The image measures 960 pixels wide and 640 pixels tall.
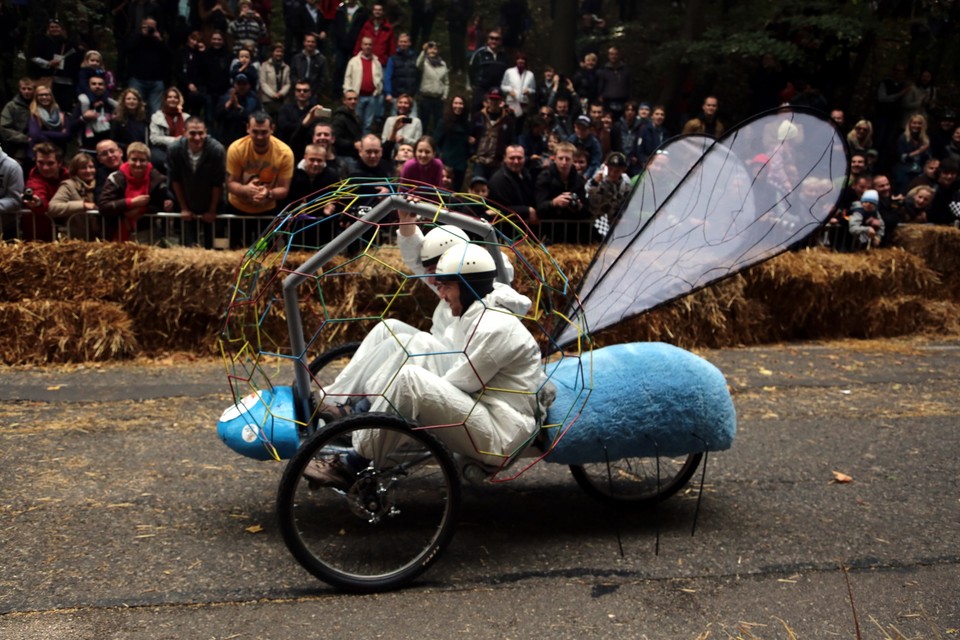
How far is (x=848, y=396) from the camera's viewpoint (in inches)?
307

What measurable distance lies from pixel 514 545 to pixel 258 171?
529cm

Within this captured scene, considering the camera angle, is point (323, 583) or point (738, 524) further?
point (738, 524)

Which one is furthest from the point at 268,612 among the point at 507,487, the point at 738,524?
the point at 738,524

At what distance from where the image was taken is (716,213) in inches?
199

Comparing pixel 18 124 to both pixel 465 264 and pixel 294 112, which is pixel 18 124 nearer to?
pixel 294 112

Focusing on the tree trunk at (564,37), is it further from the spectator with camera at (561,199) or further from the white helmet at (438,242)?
the white helmet at (438,242)

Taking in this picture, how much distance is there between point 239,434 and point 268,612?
910 millimetres

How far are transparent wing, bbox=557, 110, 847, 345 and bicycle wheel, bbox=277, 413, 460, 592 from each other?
1064 millimetres

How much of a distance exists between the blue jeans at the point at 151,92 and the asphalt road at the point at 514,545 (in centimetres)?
612

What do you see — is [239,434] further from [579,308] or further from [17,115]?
[17,115]

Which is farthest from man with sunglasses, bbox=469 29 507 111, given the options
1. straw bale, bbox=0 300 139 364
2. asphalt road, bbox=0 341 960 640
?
asphalt road, bbox=0 341 960 640

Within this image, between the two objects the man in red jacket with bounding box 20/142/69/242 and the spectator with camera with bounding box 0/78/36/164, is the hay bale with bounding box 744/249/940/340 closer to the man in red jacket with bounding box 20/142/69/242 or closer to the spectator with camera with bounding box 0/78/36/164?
the man in red jacket with bounding box 20/142/69/242

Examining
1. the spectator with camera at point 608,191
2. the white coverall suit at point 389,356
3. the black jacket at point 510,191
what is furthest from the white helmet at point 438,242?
the spectator with camera at point 608,191

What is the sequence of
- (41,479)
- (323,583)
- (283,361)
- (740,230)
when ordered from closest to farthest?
1. (323,583)
2. (740,230)
3. (41,479)
4. (283,361)
